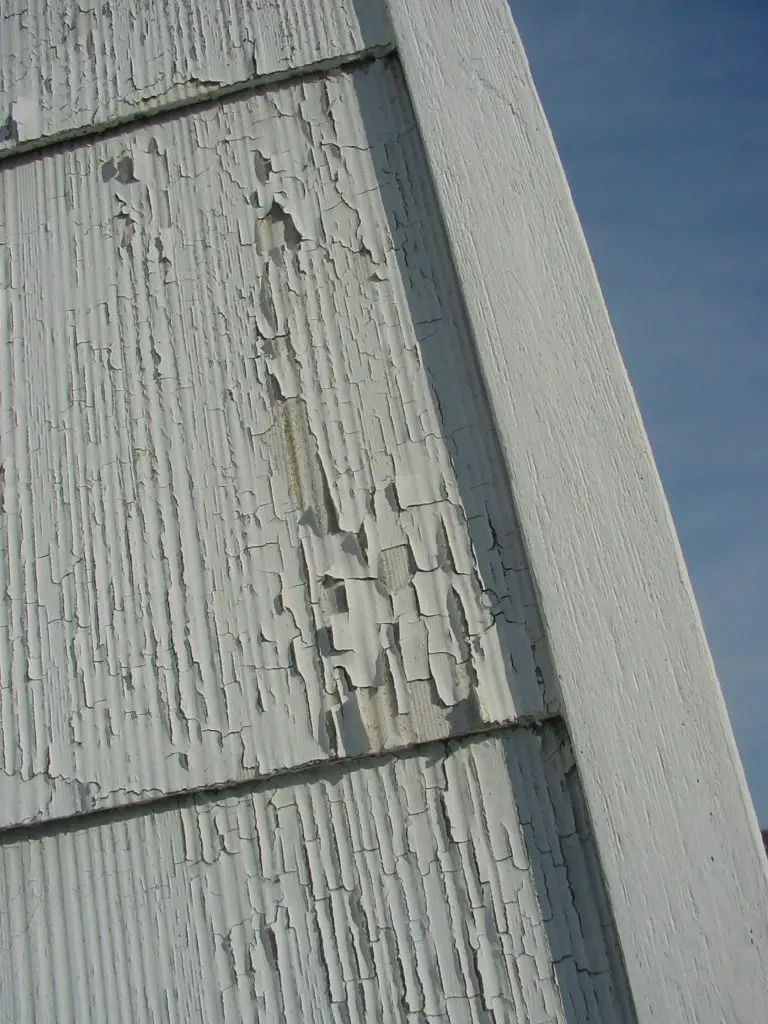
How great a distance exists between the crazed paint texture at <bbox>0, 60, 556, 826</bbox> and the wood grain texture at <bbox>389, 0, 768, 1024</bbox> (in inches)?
1.2

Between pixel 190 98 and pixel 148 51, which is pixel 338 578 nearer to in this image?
pixel 190 98

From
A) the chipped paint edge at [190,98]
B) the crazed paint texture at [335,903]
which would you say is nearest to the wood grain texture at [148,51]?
the chipped paint edge at [190,98]

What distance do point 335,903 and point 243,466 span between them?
0.42 m

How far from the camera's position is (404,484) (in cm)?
90

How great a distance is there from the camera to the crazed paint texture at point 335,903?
76cm

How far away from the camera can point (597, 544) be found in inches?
33.2

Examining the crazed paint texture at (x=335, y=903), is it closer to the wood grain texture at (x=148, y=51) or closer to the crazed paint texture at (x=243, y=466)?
the crazed paint texture at (x=243, y=466)

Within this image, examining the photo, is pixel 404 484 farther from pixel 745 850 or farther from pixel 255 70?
pixel 255 70

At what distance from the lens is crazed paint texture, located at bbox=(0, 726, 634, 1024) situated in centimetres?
76

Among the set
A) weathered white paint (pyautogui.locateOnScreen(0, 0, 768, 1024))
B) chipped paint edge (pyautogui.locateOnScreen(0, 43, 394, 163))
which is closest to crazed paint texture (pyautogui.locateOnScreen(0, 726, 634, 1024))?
weathered white paint (pyautogui.locateOnScreen(0, 0, 768, 1024))

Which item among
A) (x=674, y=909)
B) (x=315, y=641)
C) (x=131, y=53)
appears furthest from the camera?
(x=131, y=53)

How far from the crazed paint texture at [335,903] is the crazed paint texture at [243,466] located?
0.04 meters

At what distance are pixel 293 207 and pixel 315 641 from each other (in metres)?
0.50

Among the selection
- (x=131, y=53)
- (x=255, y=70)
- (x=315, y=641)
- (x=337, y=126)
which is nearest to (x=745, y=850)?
(x=315, y=641)
